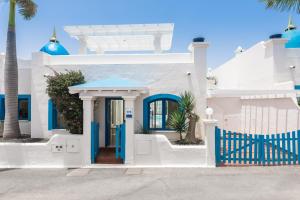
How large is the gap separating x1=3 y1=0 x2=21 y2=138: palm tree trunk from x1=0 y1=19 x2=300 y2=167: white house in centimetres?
87

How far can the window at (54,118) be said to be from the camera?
11.2 metres

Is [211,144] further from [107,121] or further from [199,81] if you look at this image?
[107,121]

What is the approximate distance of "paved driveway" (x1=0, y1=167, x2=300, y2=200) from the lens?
5.95 m

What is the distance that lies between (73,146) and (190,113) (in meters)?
5.27

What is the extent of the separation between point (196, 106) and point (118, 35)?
7.33 meters

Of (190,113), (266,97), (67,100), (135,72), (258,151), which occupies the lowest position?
(258,151)

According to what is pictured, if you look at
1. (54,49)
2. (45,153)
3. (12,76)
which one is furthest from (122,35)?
(45,153)

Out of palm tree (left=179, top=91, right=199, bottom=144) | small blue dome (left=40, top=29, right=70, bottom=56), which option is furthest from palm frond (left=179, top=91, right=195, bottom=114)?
small blue dome (left=40, top=29, right=70, bottom=56)

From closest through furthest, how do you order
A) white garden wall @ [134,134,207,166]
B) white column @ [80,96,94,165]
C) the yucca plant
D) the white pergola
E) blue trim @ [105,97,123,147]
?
1. white garden wall @ [134,134,207,166]
2. white column @ [80,96,94,165]
3. the yucca plant
4. blue trim @ [105,97,123,147]
5. the white pergola

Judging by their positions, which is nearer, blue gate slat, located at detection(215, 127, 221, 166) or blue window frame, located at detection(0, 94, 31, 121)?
blue gate slat, located at detection(215, 127, 221, 166)

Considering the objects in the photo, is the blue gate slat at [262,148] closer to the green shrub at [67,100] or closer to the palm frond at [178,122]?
the palm frond at [178,122]

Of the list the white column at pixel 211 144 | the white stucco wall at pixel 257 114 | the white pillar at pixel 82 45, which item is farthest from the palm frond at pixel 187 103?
the white pillar at pixel 82 45

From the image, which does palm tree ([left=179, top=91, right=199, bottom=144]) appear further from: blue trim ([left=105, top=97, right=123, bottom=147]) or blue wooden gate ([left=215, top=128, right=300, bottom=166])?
blue trim ([left=105, top=97, right=123, bottom=147])

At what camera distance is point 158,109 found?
11188 mm
